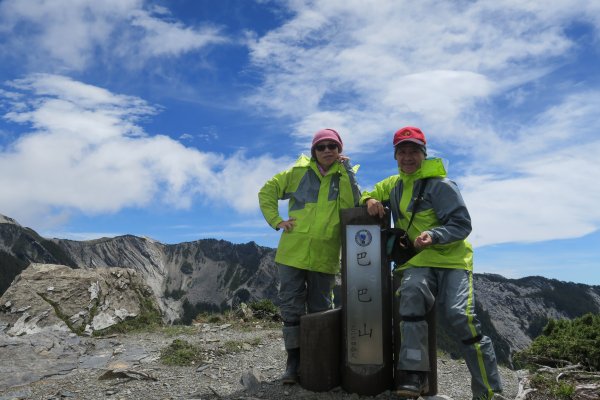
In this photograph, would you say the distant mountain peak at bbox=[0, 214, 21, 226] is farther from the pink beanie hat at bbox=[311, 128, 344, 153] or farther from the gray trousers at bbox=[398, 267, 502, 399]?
the gray trousers at bbox=[398, 267, 502, 399]

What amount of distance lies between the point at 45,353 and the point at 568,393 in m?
10.0

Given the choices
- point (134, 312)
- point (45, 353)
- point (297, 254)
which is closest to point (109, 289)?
point (134, 312)

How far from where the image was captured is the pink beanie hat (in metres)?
6.78

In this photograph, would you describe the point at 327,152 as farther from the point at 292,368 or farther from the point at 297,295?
the point at 292,368

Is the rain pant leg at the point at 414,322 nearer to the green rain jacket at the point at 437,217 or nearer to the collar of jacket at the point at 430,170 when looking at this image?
the green rain jacket at the point at 437,217

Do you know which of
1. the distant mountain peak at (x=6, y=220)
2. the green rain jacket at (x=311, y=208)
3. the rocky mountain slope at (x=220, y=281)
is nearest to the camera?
the green rain jacket at (x=311, y=208)

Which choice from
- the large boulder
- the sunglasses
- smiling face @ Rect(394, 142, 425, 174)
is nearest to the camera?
smiling face @ Rect(394, 142, 425, 174)

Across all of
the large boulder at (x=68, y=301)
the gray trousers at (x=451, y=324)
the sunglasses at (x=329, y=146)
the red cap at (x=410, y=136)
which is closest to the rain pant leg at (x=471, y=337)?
the gray trousers at (x=451, y=324)

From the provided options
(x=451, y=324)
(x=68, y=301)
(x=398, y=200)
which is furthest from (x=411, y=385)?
(x=68, y=301)

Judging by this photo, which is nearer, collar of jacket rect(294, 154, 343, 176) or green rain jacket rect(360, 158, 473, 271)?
green rain jacket rect(360, 158, 473, 271)

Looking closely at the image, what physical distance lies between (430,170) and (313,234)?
177 centimetres

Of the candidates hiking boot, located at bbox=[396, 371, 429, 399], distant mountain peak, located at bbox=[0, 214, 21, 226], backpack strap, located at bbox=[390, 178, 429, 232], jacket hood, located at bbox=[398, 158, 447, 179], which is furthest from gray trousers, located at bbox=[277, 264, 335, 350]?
distant mountain peak, located at bbox=[0, 214, 21, 226]

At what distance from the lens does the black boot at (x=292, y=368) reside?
22.1ft

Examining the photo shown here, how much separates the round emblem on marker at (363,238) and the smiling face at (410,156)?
3.03 feet
